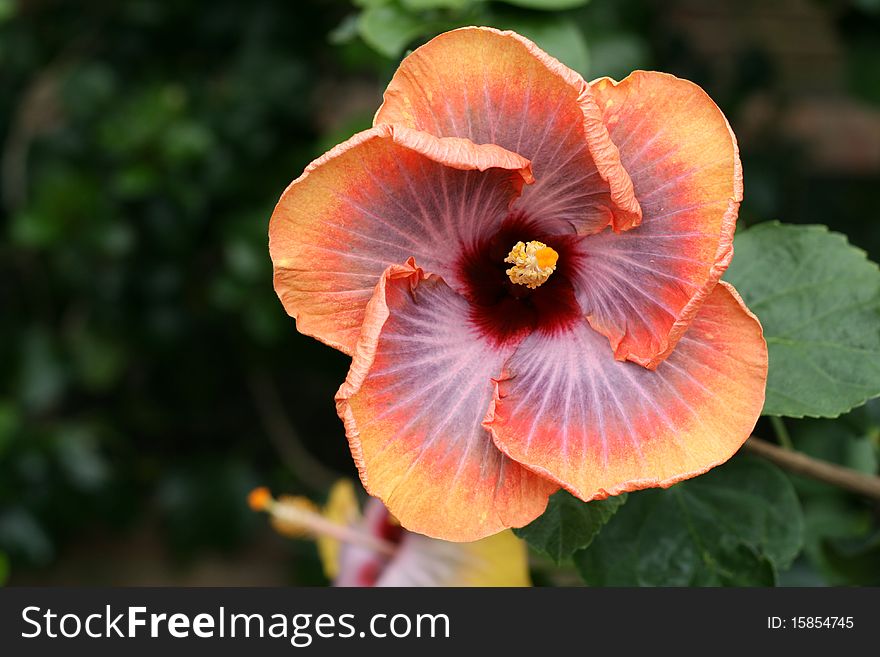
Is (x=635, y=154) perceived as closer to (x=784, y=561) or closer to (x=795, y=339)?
(x=795, y=339)

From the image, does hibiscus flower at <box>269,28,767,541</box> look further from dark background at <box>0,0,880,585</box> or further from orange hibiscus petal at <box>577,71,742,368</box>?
dark background at <box>0,0,880,585</box>

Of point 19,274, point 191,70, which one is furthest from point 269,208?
point 19,274

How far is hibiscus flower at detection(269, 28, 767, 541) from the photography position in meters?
0.70

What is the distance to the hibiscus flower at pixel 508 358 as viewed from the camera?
2.28 ft

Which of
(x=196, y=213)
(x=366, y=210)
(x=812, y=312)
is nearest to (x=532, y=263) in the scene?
(x=366, y=210)

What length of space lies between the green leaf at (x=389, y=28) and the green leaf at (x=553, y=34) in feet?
0.31

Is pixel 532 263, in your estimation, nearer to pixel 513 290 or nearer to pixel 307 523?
pixel 513 290

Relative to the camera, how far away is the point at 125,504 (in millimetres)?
2641

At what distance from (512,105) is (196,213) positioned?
154 centimetres

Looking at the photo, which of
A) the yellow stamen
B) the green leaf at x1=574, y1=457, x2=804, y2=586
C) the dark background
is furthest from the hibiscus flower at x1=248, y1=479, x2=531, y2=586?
the dark background

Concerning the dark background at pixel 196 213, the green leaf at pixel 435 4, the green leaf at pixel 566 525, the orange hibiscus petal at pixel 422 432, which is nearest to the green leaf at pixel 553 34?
the green leaf at pixel 435 4

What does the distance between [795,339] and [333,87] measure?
182cm

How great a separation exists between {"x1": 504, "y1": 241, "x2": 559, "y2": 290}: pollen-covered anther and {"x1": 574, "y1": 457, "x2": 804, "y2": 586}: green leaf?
0.32 metres

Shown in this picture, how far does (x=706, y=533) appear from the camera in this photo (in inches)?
38.9
